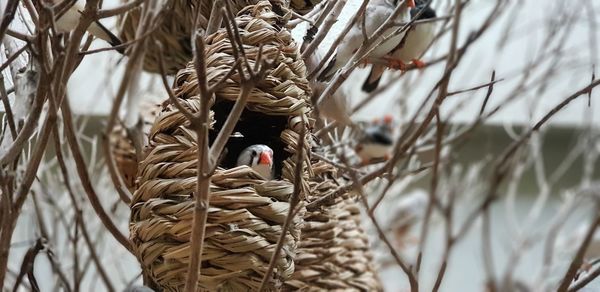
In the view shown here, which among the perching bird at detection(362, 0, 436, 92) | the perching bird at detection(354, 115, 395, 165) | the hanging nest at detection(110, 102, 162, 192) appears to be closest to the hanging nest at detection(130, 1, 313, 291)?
the perching bird at detection(362, 0, 436, 92)

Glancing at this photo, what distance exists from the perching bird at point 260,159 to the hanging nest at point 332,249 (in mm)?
133

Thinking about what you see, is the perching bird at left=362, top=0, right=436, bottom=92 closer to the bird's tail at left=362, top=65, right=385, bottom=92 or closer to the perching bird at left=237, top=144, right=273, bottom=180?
the bird's tail at left=362, top=65, right=385, bottom=92

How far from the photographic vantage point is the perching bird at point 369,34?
935 millimetres

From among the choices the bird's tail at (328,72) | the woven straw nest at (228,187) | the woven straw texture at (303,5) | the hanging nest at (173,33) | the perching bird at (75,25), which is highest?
the hanging nest at (173,33)

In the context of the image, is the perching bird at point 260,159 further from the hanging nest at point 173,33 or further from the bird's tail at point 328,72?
the hanging nest at point 173,33

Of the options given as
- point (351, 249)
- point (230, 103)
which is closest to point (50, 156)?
point (351, 249)

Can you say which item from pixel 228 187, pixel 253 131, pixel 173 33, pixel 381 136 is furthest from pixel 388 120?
pixel 228 187

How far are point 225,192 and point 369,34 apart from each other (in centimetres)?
41

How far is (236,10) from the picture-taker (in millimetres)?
890

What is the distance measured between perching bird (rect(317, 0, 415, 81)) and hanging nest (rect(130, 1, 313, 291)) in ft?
0.60

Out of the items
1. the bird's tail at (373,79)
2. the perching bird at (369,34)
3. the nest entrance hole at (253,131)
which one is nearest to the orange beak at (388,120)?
the bird's tail at (373,79)

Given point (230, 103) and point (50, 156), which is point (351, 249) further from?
point (50, 156)

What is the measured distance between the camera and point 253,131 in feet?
2.74

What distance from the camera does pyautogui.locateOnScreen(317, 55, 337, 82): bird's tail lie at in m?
0.92
